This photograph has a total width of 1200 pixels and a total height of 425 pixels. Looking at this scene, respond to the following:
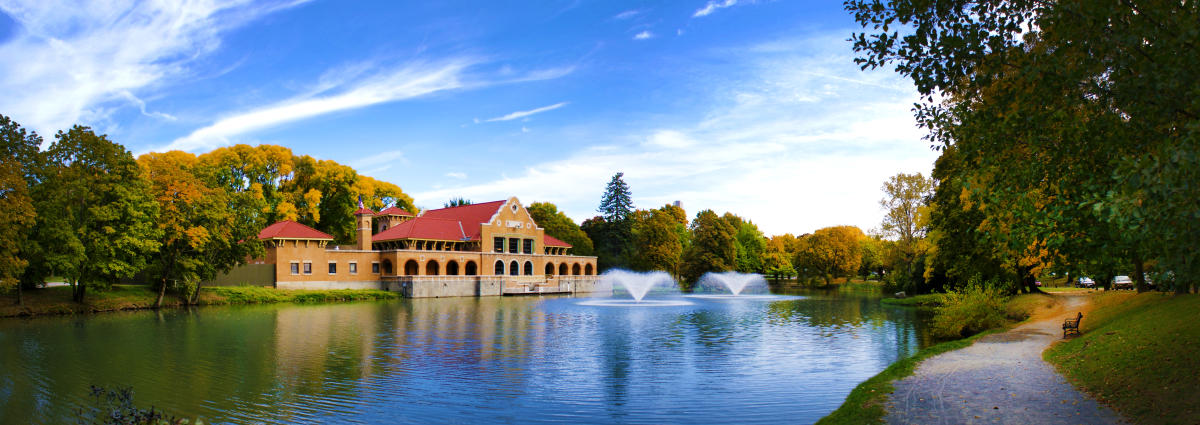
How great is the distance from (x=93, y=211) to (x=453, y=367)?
27178 mm

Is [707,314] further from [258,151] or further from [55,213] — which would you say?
[258,151]

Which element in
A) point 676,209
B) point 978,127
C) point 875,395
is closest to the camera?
point 978,127

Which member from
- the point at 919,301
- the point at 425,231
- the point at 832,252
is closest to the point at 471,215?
the point at 425,231

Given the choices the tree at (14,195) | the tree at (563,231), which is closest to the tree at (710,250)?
the tree at (563,231)

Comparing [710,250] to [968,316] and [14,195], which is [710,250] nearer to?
[968,316]

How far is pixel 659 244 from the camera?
75.1m

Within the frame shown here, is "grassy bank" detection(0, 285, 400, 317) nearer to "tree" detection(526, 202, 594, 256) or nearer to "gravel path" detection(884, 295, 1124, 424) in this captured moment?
"tree" detection(526, 202, 594, 256)

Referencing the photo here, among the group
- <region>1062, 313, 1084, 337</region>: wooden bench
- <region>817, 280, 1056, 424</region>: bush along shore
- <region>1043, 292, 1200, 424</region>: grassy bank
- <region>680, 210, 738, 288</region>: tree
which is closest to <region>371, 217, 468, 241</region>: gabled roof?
<region>680, 210, 738, 288</region>: tree

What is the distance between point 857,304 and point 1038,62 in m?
34.8

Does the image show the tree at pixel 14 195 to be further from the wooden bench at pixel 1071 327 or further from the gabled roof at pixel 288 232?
the wooden bench at pixel 1071 327

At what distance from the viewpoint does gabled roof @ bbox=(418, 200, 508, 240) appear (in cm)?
6297

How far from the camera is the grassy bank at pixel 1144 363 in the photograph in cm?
959

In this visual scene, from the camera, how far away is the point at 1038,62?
29.7 feet

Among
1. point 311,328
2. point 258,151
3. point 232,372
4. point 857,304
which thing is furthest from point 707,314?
point 258,151
